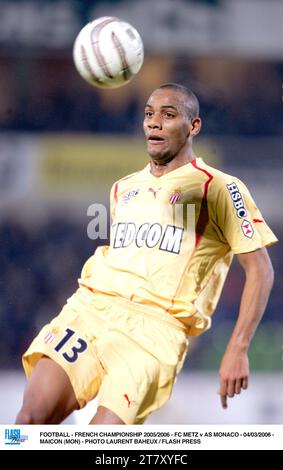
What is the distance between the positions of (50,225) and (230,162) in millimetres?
1574

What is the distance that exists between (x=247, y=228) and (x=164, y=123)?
0.63 m

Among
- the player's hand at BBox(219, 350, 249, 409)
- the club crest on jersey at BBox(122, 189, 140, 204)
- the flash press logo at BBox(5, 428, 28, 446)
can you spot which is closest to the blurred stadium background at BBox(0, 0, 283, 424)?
the flash press logo at BBox(5, 428, 28, 446)

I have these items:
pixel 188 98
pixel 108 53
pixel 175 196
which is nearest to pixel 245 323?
pixel 175 196

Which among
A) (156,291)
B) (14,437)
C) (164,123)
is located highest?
(164,123)

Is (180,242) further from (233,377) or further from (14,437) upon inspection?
(14,437)

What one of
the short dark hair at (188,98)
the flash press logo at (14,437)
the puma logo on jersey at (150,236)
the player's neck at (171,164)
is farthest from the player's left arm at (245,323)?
the flash press logo at (14,437)

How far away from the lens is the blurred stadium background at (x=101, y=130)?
652 centimetres

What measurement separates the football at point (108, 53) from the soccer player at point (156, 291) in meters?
0.21

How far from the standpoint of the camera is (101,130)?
23.2ft

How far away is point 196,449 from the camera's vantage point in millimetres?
4012

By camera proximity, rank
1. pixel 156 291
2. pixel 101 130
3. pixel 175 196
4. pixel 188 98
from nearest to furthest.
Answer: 1. pixel 156 291
2. pixel 175 196
3. pixel 188 98
4. pixel 101 130

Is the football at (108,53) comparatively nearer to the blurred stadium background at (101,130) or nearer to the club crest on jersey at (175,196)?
the club crest on jersey at (175,196)

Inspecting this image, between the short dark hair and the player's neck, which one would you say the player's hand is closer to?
the player's neck

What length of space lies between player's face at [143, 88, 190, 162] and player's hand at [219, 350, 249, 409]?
3.43 feet
